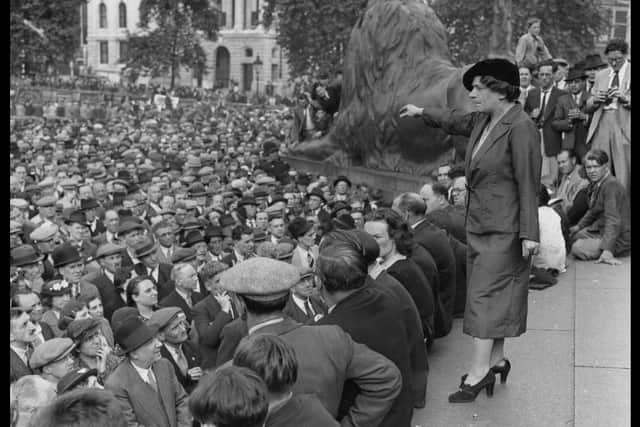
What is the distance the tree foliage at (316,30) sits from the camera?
3450 cm

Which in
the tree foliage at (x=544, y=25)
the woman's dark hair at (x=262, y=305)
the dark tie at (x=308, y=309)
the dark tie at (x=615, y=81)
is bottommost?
the dark tie at (x=308, y=309)

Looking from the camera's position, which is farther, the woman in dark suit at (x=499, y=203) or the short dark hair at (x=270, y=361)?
the woman in dark suit at (x=499, y=203)

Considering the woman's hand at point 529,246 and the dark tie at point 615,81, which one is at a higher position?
the dark tie at point 615,81

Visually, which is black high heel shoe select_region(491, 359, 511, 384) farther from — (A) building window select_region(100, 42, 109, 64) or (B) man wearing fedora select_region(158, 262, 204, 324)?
(A) building window select_region(100, 42, 109, 64)

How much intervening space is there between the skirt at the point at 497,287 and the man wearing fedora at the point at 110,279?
3.93 metres

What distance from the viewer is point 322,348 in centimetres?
423

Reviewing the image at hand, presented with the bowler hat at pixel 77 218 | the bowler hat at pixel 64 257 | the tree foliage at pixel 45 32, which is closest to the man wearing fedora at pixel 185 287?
the bowler hat at pixel 64 257

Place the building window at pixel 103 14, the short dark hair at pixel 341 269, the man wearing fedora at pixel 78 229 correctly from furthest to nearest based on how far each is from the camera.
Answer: the building window at pixel 103 14 → the man wearing fedora at pixel 78 229 → the short dark hair at pixel 341 269

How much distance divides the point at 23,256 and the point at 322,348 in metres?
6.13

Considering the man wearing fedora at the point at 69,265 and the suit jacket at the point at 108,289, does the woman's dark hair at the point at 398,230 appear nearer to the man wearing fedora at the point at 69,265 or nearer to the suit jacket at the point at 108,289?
the suit jacket at the point at 108,289

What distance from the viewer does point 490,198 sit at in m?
5.58

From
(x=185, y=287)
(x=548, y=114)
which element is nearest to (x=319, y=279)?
(x=185, y=287)

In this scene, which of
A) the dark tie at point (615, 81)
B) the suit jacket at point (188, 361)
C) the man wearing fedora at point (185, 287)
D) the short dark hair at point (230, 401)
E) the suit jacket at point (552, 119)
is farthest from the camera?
the suit jacket at point (552, 119)

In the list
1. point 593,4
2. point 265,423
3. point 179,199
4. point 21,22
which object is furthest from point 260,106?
point 265,423
